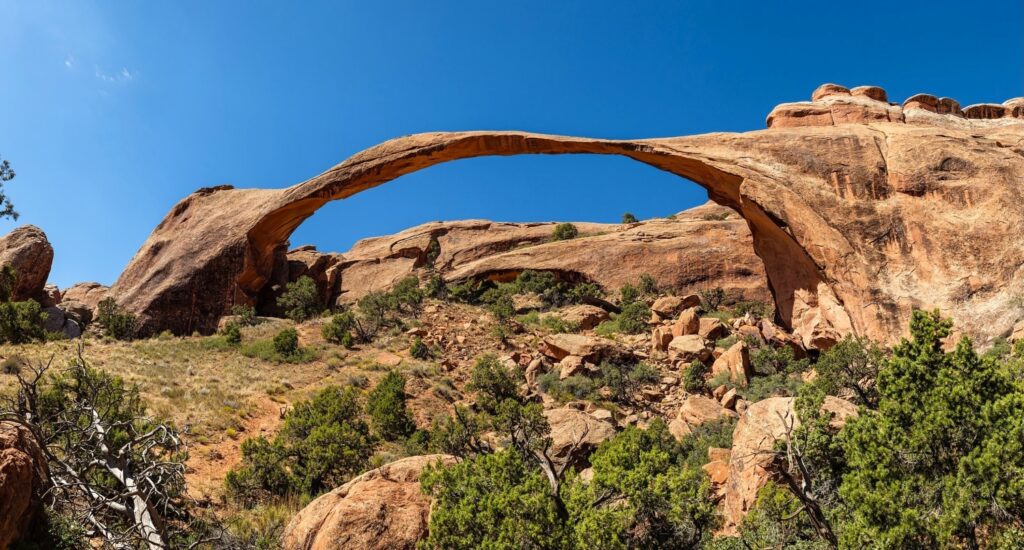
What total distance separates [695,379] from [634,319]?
265 inches

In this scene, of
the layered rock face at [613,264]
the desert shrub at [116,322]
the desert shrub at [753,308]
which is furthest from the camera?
the layered rock face at [613,264]

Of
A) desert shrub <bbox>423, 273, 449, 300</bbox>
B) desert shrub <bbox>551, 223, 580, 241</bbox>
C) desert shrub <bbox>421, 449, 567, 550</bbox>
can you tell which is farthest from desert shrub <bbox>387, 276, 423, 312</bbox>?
desert shrub <bbox>421, 449, 567, 550</bbox>

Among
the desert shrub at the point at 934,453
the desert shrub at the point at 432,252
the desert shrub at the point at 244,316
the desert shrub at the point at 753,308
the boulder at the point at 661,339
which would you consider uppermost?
the desert shrub at the point at 432,252

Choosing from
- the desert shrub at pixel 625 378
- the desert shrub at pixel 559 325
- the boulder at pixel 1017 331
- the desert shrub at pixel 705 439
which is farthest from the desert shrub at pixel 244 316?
the boulder at pixel 1017 331

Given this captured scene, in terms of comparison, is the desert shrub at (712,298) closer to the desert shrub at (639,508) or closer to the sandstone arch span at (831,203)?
the sandstone arch span at (831,203)

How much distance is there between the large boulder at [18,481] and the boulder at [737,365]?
15.4 m

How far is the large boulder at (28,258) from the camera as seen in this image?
23188 millimetres

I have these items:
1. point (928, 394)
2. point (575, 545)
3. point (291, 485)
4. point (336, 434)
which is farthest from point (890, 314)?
point (291, 485)

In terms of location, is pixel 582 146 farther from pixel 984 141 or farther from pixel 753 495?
pixel 753 495

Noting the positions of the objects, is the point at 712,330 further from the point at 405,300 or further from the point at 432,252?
the point at 432,252

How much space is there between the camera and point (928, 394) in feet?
22.8

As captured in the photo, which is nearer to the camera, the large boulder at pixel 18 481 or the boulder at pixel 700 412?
the large boulder at pixel 18 481

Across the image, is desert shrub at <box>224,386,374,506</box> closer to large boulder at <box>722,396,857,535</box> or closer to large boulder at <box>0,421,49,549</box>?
large boulder at <box>0,421,49,549</box>

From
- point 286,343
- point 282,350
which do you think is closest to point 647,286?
point 286,343
